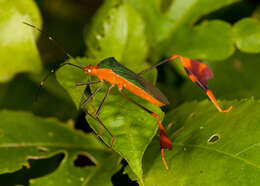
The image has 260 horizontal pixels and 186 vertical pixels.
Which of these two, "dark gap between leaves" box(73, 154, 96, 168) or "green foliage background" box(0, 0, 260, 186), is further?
"dark gap between leaves" box(73, 154, 96, 168)

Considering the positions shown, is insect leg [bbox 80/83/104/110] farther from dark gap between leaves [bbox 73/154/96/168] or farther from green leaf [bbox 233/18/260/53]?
green leaf [bbox 233/18/260/53]

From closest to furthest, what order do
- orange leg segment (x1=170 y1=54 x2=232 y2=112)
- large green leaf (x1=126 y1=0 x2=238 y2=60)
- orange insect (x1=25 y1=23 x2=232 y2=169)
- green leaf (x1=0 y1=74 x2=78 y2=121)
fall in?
1. orange insect (x1=25 y1=23 x2=232 y2=169)
2. orange leg segment (x1=170 y1=54 x2=232 y2=112)
3. large green leaf (x1=126 y1=0 x2=238 y2=60)
4. green leaf (x1=0 y1=74 x2=78 y2=121)

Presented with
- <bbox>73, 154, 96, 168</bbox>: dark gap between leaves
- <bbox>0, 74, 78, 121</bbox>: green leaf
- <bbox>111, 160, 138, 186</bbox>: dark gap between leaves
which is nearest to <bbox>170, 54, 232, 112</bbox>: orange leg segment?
<bbox>111, 160, 138, 186</bbox>: dark gap between leaves

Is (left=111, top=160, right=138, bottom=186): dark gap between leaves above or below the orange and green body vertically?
below

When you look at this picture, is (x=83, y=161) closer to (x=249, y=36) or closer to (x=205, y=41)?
(x=205, y=41)

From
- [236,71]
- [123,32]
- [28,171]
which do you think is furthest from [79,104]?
[236,71]

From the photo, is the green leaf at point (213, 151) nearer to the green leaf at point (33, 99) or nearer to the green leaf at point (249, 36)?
the green leaf at point (249, 36)
